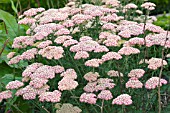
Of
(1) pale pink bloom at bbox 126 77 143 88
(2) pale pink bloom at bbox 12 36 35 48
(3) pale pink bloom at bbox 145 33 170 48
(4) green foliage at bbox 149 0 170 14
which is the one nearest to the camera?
(1) pale pink bloom at bbox 126 77 143 88

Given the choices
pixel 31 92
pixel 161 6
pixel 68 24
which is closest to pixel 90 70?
pixel 68 24

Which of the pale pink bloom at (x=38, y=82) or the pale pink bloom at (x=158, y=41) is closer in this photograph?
the pale pink bloom at (x=38, y=82)

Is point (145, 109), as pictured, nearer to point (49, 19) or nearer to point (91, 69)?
point (91, 69)

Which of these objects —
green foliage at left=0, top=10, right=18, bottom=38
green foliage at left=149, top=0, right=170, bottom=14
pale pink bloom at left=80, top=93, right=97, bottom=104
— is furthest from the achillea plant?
green foliage at left=149, top=0, right=170, bottom=14

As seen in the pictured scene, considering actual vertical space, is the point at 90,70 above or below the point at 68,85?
below

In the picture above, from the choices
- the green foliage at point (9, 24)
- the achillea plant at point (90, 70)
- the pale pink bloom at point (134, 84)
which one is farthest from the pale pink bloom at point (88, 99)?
the green foliage at point (9, 24)

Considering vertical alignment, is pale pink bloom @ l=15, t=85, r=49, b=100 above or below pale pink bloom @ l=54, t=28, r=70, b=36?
below

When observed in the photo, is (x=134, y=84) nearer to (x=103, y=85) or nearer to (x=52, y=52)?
(x=103, y=85)

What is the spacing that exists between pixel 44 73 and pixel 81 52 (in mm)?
295

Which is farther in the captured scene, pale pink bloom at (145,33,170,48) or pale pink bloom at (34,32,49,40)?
pale pink bloom at (34,32,49,40)

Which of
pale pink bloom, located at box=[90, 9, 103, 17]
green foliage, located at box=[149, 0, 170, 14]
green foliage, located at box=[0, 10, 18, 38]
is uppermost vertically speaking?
pale pink bloom, located at box=[90, 9, 103, 17]

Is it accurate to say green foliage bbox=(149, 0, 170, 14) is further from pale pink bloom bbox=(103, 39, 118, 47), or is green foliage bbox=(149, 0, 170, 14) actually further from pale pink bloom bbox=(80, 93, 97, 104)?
pale pink bloom bbox=(80, 93, 97, 104)

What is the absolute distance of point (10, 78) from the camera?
331 centimetres

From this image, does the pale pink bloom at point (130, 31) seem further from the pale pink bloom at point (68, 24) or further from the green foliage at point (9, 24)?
the green foliage at point (9, 24)
